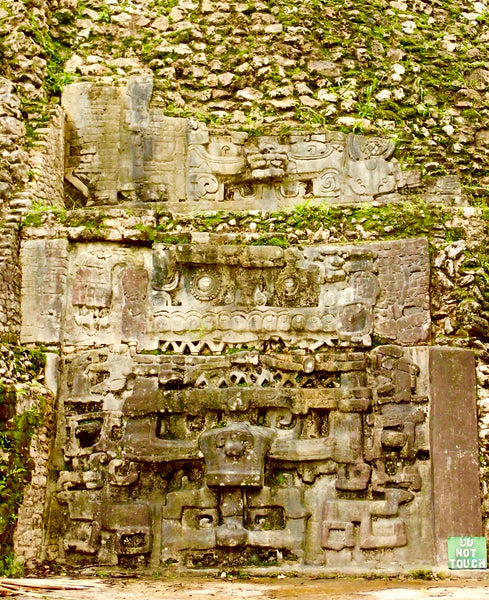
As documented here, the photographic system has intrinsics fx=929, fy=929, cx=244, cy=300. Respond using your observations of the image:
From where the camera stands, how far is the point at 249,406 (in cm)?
979

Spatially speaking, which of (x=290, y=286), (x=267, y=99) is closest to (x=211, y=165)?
(x=267, y=99)

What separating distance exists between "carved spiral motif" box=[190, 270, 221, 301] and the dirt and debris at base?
10.1ft

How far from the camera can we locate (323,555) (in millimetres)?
9445

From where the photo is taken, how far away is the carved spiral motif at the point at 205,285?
10391 millimetres

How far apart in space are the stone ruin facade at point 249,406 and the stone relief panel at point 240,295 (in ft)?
0.05

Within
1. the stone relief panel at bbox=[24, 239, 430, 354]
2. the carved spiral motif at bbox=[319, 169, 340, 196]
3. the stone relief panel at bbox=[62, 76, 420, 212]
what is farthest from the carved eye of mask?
the carved spiral motif at bbox=[319, 169, 340, 196]

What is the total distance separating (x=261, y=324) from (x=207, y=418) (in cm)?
122

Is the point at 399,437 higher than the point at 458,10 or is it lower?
lower

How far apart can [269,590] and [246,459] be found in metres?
1.50

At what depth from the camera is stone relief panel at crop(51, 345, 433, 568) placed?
941 cm

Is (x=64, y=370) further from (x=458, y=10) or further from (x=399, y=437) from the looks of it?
(x=458, y=10)

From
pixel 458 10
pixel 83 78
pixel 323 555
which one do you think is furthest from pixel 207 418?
pixel 458 10

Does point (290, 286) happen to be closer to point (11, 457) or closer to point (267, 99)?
point (267, 99)

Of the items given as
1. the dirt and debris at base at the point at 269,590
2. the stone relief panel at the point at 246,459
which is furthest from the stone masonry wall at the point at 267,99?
the dirt and debris at base at the point at 269,590
